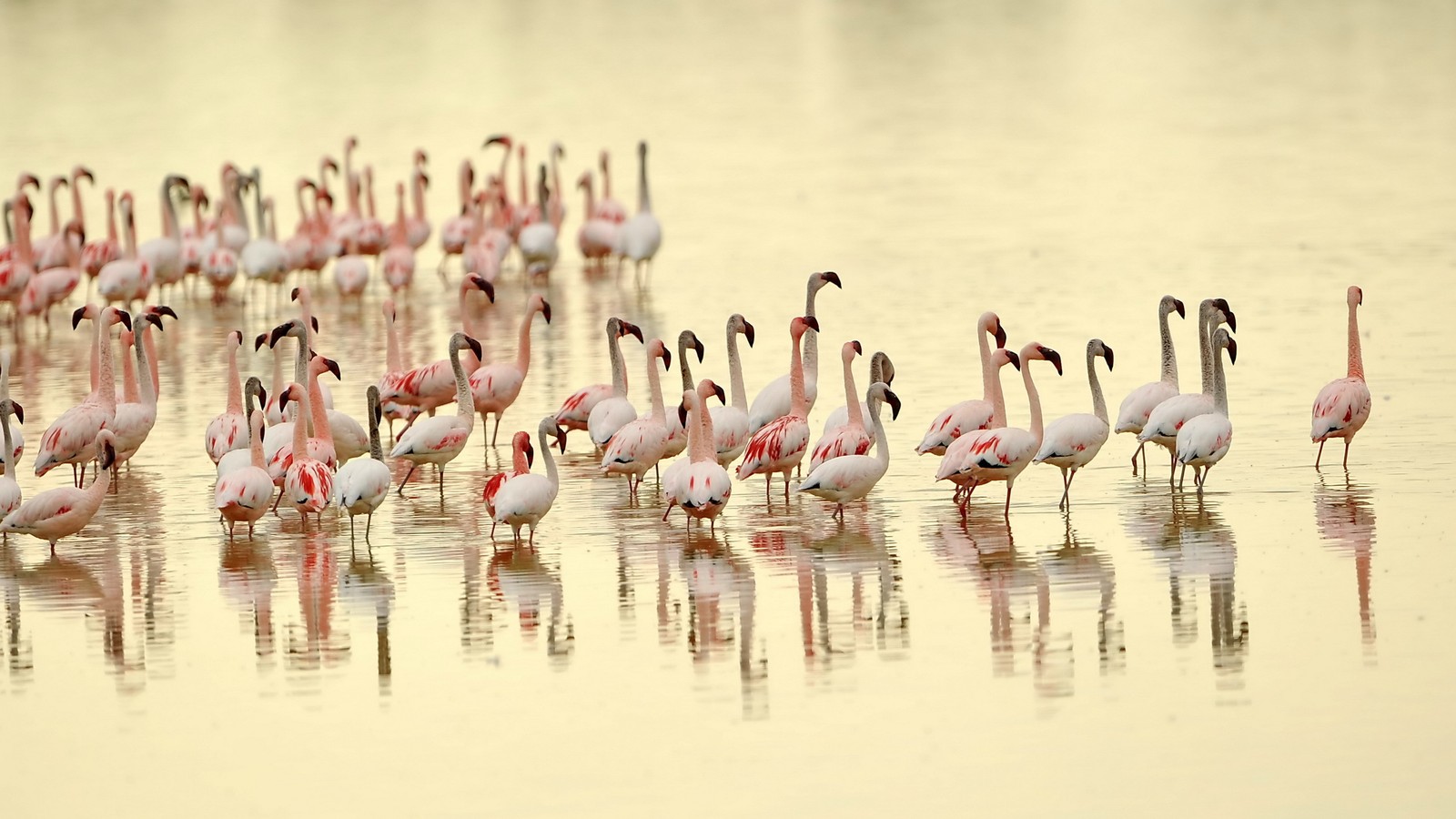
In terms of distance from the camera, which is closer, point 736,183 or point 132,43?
point 736,183

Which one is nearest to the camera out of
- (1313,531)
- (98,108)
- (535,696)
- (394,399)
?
(535,696)

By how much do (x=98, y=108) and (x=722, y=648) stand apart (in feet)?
126

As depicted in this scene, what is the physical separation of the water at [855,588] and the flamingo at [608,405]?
41 cm

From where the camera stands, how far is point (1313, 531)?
12195 millimetres

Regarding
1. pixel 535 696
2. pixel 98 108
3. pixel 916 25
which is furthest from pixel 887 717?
pixel 916 25

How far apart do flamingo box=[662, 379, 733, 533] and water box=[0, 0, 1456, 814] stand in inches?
11.4

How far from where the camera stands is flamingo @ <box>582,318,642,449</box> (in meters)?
14.8

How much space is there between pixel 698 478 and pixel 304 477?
7.58 ft

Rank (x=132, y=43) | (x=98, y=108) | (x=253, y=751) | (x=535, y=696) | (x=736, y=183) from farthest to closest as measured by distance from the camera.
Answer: (x=132, y=43) < (x=98, y=108) < (x=736, y=183) < (x=535, y=696) < (x=253, y=751)

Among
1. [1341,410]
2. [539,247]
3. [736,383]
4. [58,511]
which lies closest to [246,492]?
[58,511]

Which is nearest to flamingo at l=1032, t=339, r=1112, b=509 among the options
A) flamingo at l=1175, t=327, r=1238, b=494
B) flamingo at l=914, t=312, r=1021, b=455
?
flamingo at l=1175, t=327, r=1238, b=494

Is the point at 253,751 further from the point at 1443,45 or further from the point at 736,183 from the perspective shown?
the point at 1443,45

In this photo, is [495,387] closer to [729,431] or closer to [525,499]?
[729,431]

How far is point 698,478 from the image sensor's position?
40.5ft
